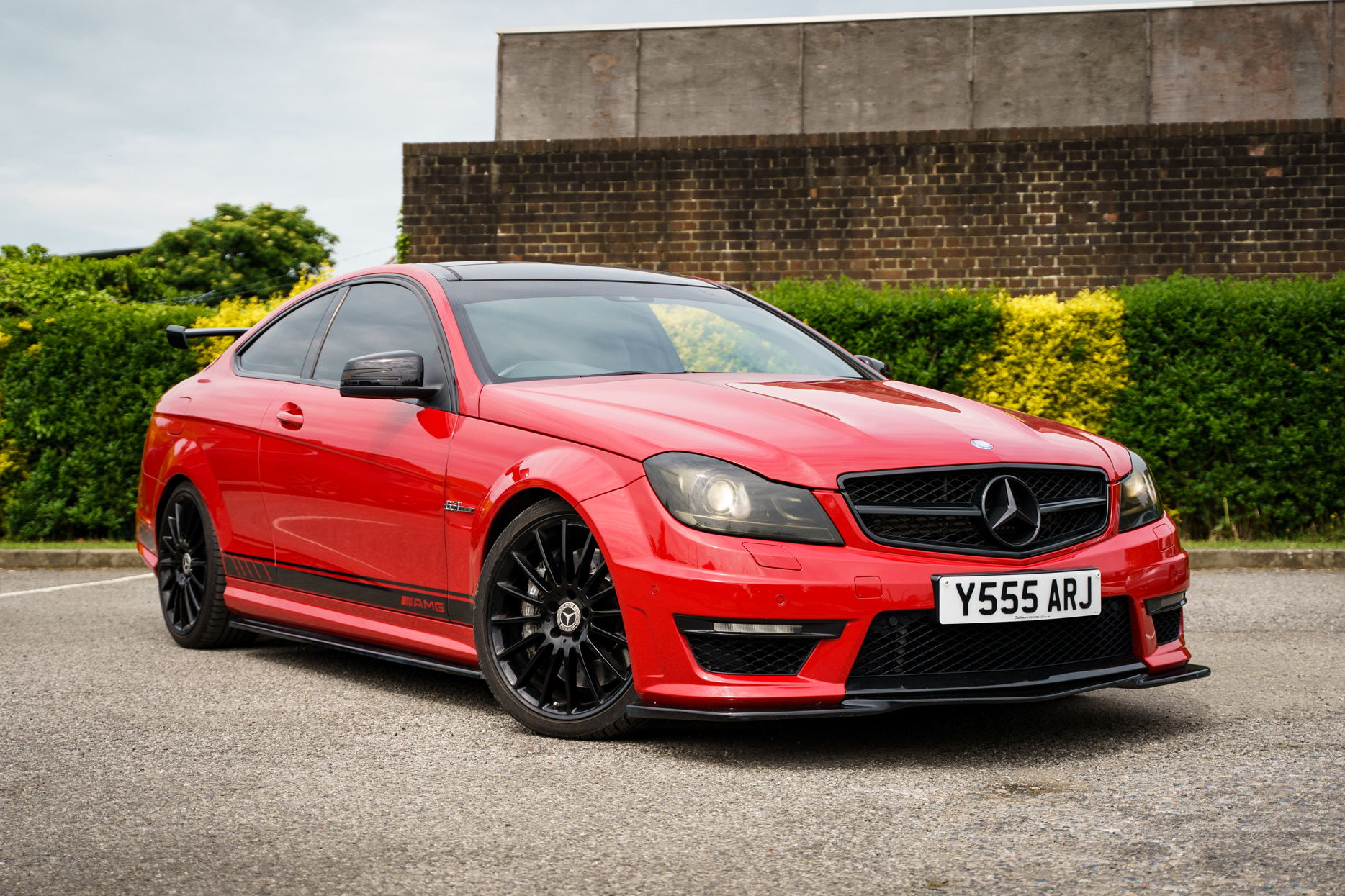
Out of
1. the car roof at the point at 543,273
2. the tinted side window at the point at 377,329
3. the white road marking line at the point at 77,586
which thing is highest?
the car roof at the point at 543,273

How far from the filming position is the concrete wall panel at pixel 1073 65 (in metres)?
23.6

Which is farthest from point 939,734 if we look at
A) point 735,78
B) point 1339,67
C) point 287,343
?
point 1339,67

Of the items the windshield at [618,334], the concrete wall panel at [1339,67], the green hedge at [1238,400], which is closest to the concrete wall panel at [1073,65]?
the concrete wall panel at [1339,67]

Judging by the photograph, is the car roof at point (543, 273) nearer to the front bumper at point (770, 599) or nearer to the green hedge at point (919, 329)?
the front bumper at point (770, 599)

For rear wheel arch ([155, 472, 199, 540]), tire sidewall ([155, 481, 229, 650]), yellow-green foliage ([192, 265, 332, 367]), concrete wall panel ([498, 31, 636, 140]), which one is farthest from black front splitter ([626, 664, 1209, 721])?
concrete wall panel ([498, 31, 636, 140])

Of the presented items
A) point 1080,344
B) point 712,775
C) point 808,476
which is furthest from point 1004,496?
point 1080,344

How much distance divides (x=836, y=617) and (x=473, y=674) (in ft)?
4.84

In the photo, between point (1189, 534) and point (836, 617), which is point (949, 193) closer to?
point (1189, 534)

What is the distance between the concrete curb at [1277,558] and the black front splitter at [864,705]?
6120 mm

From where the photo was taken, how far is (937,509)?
13.1ft

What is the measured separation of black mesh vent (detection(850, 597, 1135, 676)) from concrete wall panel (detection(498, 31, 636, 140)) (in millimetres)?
21735

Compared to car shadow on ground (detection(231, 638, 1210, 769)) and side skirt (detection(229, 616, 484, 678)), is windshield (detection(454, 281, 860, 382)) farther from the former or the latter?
car shadow on ground (detection(231, 638, 1210, 769))

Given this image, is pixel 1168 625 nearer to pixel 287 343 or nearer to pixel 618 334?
pixel 618 334

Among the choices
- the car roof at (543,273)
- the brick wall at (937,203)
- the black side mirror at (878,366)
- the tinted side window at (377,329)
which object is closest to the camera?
the tinted side window at (377,329)
